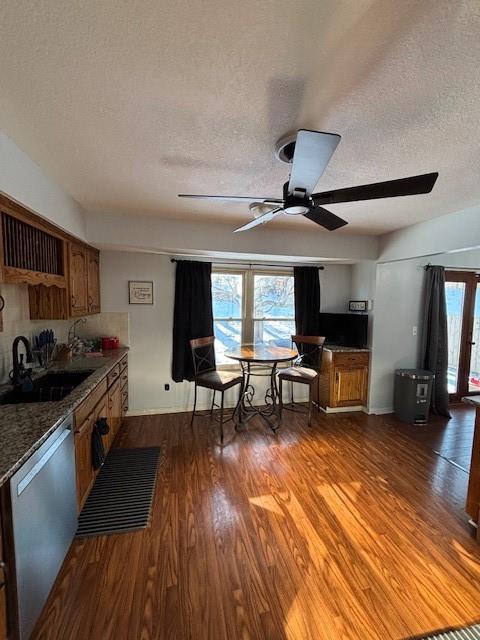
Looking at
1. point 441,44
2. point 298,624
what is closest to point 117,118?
point 441,44

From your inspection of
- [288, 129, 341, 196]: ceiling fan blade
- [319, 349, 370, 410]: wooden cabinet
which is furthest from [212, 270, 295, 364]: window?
[288, 129, 341, 196]: ceiling fan blade

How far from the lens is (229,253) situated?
134 inches

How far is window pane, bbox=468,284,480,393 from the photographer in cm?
443

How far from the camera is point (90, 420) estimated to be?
213cm

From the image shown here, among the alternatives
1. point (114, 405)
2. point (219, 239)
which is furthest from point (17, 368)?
point (219, 239)

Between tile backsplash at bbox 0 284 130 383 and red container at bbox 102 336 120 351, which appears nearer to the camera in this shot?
tile backsplash at bbox 0 284 130 383

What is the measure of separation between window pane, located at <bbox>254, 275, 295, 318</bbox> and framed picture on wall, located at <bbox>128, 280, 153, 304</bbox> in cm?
152

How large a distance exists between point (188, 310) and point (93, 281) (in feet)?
3.97

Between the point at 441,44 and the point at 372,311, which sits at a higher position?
the point at 441,44

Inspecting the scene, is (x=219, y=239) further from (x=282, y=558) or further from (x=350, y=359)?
(x=282, y=558)

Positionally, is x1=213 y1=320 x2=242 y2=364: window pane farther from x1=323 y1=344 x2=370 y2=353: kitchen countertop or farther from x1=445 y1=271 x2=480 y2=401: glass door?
x1=445 y1=271 x2=480 y2=401: glass door

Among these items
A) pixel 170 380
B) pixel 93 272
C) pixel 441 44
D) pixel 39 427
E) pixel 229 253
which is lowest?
pixel 170 380

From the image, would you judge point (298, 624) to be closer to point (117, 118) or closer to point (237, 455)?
point (237, 455)

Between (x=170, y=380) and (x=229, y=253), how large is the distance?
194 centimetres
